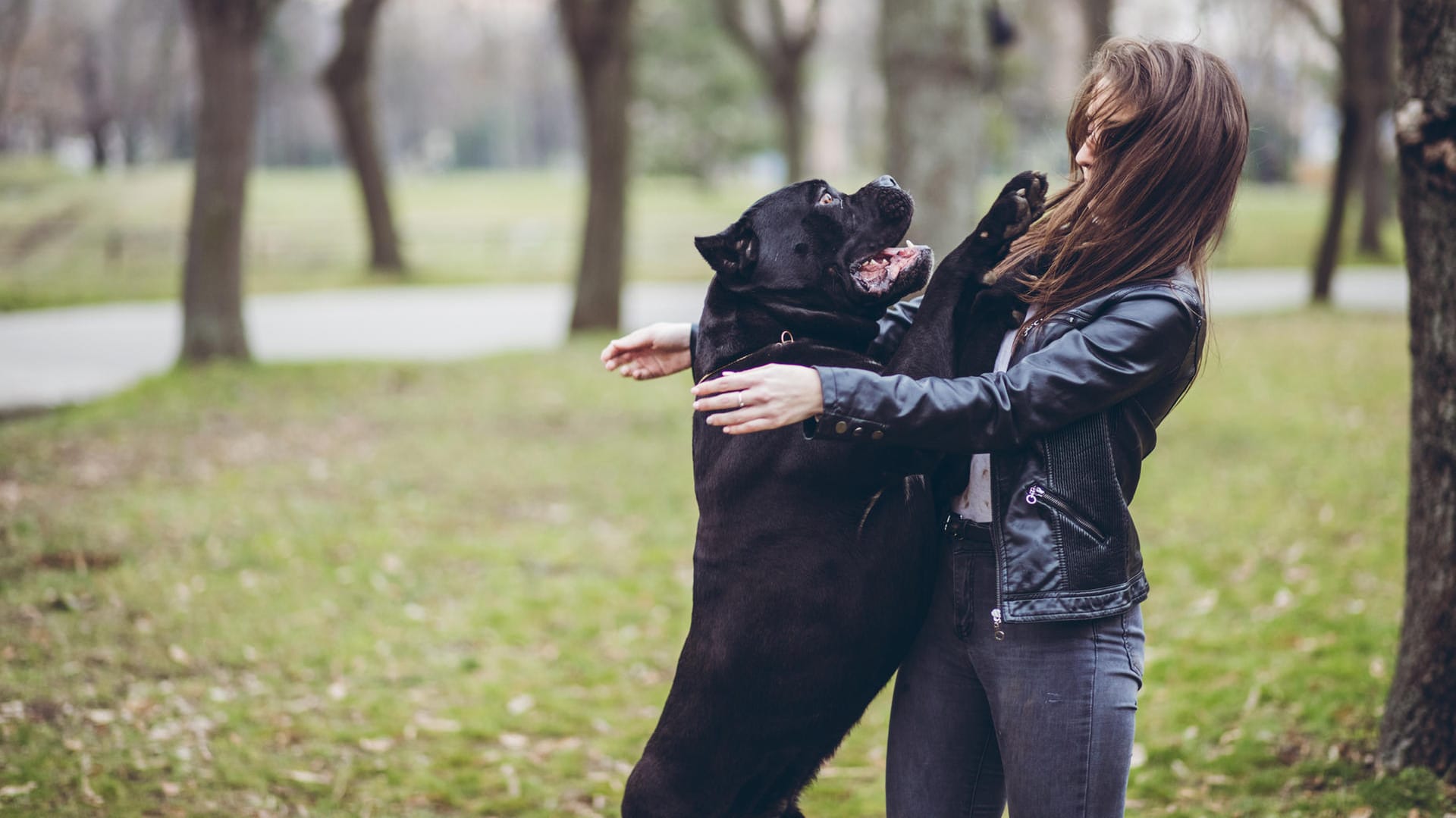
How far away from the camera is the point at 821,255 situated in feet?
10.0

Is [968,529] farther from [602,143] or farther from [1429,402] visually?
[602,143]

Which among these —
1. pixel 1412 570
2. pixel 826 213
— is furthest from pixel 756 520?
pixel 1412 570

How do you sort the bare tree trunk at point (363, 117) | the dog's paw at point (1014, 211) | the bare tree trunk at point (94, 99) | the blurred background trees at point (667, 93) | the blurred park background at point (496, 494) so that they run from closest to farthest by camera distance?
1. the dog's paw at point (1014, 211)
2. the blurred park background at point (496, 494)
3. the blurred background trees at point (667, 93)
4. the bare tree trunk at point (363, 117)
5. the bare tree trunk at point (94, 99)

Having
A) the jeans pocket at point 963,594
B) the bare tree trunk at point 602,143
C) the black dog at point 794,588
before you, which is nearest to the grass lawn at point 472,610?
the black dog at point 794,588

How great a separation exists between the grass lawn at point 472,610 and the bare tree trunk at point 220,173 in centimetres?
193

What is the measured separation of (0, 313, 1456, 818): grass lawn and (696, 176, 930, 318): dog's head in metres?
2.53

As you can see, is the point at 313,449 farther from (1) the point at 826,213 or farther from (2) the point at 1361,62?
(2) the point at 1361,62

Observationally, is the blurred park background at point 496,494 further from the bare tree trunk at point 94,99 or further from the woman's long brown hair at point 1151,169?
the bare tree trunk at point 94,99

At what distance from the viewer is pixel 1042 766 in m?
2.51


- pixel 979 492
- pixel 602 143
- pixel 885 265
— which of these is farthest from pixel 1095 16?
pixel 979 492

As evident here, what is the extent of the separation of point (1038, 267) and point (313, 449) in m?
9.19

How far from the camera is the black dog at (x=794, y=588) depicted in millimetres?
2732

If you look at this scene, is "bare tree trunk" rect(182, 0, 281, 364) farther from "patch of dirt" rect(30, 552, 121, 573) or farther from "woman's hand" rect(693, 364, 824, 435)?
"woman's hand" rect(693, 364, 824, 435)

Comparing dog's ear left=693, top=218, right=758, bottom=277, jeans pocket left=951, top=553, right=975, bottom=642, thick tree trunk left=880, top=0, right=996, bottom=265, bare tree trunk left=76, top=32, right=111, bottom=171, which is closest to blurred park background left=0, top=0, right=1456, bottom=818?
thick tree trunk left=880, top=0, right=996, bottom=265
